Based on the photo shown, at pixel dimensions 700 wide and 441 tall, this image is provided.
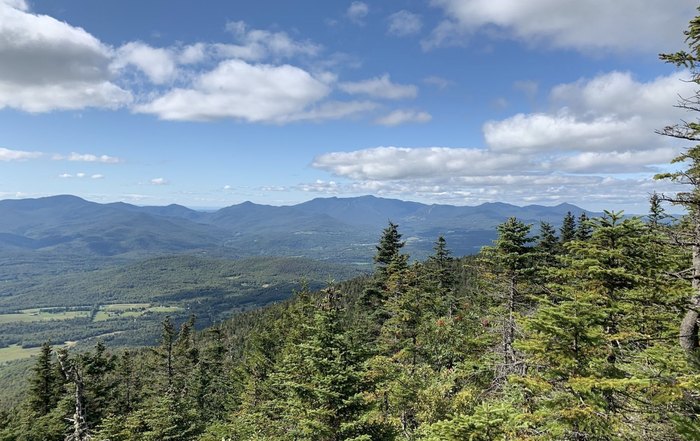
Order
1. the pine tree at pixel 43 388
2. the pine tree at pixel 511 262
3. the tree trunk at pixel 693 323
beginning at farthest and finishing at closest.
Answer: the pine tree at pixel 43 388 < the pine tree at pixel 511 262 < the tree trunk at pixel 693 323

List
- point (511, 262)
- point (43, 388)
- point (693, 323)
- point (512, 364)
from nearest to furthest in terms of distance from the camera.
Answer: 1. point (693, 323)
2. point (512, 364)
3. point (511, 262)
4. point (43, 388)

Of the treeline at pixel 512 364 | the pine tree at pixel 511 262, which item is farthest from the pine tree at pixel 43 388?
the pine tree at pixel 511 262

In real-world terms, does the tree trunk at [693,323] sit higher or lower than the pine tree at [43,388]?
higher

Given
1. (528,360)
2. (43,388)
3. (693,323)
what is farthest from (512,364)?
(43,388)

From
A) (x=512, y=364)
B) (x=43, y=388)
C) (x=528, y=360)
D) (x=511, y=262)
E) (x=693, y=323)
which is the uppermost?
(x=511, y=262)

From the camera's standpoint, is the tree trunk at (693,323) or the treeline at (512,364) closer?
the treeline at (512,364)

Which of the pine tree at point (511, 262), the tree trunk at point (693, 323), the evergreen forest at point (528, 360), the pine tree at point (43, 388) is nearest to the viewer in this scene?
the evergreen forest at point (528, 360)

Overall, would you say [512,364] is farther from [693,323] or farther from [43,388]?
[43,388]

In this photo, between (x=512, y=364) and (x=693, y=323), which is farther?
(x=512, y=364)

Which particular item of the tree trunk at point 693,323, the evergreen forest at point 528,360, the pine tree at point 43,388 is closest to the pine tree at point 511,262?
the evergreen forest at point 528,360

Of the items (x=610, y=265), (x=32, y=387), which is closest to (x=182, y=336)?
(x=32, y=387)

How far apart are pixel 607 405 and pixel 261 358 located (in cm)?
3828

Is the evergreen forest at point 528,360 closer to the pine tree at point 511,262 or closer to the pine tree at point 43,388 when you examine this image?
the pine tree at point 511,262

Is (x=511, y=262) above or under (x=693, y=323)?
above
